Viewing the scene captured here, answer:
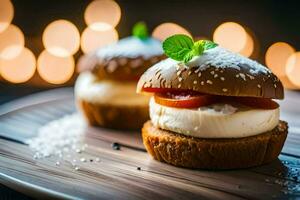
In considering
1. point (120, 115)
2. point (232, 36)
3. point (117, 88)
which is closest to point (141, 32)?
point (117, 88)

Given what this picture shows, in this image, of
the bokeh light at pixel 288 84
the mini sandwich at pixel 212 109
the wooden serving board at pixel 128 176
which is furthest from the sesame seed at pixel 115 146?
the bokeh light at pixel 288 84

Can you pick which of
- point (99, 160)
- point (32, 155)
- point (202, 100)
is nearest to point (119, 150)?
point (99, 160)

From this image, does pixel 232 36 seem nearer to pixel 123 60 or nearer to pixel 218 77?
pixel 123 60

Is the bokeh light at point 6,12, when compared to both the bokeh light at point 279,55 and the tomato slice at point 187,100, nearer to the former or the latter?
the bokeh light at point 279,55

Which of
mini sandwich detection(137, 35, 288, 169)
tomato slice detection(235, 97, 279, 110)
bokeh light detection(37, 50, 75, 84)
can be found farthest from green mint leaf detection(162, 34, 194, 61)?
bokeh light detection(37, 50, 75, 84)

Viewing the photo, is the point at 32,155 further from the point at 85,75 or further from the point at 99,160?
the point at 85,75

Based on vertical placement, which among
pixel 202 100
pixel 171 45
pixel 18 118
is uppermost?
pixel 171 45
